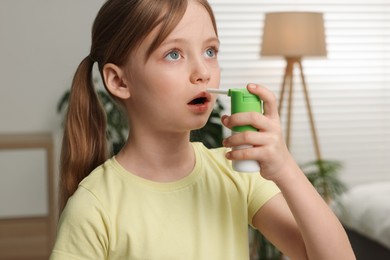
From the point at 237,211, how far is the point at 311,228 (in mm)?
161

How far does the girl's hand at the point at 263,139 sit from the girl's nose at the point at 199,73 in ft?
0.28

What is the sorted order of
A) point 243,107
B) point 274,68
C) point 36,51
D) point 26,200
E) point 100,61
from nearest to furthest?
point 243,107 → point 100,61 → point 26,200 → point 36,51 → point 274,68

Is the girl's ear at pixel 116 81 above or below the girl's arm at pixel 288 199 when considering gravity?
above

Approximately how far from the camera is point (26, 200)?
11.4 feet

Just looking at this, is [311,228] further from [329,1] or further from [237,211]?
[329,1]

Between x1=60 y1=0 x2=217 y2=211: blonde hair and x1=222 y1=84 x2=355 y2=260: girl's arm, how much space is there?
193mm

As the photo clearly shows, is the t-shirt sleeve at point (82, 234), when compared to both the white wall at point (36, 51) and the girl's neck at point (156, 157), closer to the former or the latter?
the girl's neck at point (156, 157)

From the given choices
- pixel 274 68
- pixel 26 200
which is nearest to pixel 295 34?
pixel 274 68

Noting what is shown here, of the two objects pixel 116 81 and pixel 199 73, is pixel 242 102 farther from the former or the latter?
pixel 116 81

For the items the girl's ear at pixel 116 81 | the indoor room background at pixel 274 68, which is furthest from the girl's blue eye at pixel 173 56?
the indoor room background at pixel 274 68

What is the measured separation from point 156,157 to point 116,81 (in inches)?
5.4

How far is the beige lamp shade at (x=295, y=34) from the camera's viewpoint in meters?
3.54

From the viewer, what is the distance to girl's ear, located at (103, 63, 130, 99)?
1038 millimetres

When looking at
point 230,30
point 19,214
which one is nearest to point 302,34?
point 230,30
